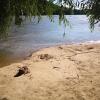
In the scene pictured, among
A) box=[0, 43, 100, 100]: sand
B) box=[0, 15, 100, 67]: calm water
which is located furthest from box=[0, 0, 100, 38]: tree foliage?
box=[0, 43, 100, 100]: sand

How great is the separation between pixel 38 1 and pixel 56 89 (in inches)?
178

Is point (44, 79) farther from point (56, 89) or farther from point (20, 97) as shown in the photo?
point (20, 97)

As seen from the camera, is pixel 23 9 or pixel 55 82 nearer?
pixel 23 9

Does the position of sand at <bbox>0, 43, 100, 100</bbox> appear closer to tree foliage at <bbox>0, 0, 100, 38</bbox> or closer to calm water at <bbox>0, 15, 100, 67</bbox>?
calm water at <bbox>0, 15, 100, 67</bbox>

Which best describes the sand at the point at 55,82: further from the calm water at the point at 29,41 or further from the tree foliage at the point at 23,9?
the tree foliage at the point at 23,9

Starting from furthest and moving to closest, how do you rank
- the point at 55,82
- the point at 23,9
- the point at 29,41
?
1. the point at 29,41
2. the point at 55,82
3. the point at 23,9

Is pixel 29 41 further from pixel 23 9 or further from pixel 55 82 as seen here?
pixel 23 9

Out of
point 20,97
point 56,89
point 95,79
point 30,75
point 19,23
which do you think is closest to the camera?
point 19,23

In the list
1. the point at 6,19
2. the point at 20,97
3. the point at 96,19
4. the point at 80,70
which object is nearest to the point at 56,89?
the point at 20,97

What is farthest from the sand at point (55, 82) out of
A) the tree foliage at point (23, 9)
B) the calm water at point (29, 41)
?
the tree foliage at point (23, 9)

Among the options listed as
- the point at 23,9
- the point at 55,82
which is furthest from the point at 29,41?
the point at 23,9

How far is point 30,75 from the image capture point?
10.7 meters

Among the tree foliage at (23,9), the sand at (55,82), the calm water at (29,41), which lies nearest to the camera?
the tree foliage at (23,9)

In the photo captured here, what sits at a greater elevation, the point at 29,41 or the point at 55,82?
the point at 55,82
